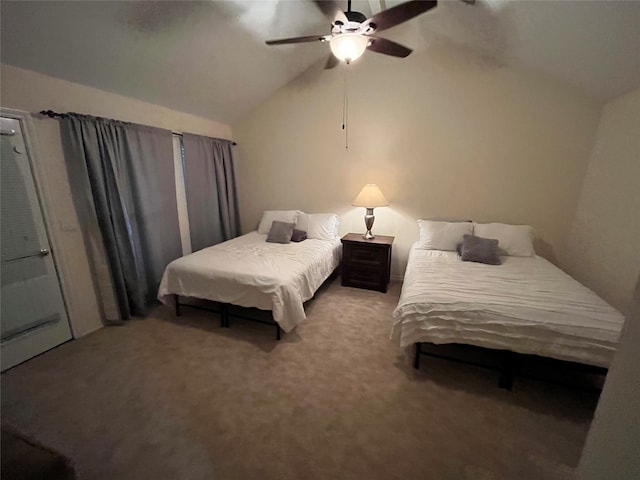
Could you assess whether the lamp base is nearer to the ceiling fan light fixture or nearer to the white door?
the ceiling fan light fixture

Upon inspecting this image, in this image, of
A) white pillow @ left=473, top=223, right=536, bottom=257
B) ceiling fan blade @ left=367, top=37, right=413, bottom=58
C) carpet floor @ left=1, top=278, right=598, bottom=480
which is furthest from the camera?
white pillow @ left=473, top=223, right=536, bottom=257

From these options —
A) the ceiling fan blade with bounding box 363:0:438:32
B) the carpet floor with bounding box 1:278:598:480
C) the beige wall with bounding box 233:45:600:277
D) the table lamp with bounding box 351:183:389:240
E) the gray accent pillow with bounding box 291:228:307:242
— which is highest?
the ceiling fan blade with bounding box 363:0:438:32

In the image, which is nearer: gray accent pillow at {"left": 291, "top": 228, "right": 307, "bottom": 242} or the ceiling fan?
the ceiling fan

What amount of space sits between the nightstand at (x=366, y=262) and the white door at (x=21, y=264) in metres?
2.85

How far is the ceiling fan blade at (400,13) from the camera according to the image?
1.58 m

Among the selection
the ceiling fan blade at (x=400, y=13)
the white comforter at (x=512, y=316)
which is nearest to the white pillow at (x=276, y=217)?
the white comforter at (x=512, y=316)

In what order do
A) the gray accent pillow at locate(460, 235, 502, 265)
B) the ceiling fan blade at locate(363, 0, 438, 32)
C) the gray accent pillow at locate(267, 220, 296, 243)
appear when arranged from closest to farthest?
the ceiling fan blade at locate(363, 0, 438, 32), the gray accent pillow at locate(460, 235, 502, 265), the gray accent pillow at locate(267, 220, 296, 243)

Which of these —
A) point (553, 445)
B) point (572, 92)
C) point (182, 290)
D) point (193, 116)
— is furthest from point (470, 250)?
point (193, 116)

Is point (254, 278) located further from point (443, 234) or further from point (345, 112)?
point (345, 112)

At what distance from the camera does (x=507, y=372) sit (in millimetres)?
1903

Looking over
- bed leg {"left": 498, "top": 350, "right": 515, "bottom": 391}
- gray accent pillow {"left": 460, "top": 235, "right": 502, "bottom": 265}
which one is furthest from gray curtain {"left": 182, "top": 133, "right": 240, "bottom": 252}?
bed leg {"left": 498, "top": 350, "right": 515, "bottom": 391}

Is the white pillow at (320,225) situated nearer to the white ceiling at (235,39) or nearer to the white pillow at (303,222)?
the white pillow at (303,222)

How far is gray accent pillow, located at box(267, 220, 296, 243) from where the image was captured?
3.50 m

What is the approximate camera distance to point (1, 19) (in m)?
1.71
